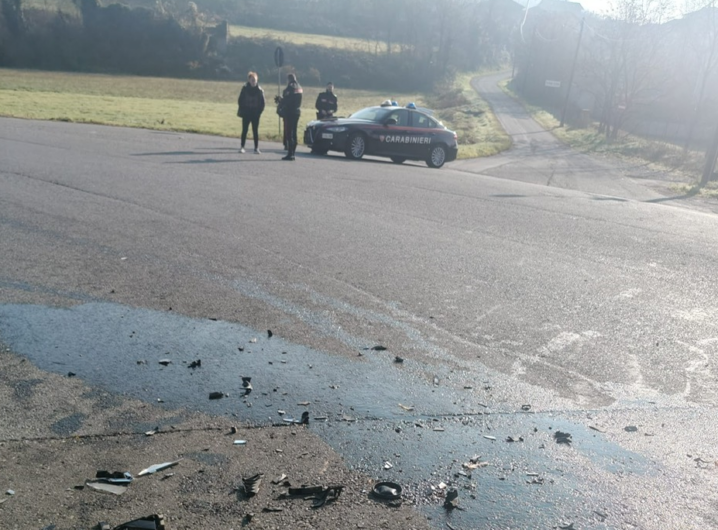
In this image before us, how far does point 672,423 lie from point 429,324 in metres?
2.15

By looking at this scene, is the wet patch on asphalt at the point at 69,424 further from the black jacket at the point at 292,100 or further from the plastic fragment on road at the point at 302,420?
the black jacket at the point at 292,100

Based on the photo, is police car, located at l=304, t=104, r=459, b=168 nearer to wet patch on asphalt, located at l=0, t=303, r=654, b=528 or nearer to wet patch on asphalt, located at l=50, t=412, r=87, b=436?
wet patch on asphalt, located at l=0, t=303, r=654, b=528

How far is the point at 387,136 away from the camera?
21.5 m

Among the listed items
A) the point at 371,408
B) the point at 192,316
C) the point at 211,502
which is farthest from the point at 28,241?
the point at 211,502

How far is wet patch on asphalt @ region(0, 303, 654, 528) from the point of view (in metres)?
3.51

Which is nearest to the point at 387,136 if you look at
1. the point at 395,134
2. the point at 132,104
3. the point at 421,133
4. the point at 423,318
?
the point at 395,134

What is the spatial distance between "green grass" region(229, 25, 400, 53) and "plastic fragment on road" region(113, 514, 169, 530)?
101m

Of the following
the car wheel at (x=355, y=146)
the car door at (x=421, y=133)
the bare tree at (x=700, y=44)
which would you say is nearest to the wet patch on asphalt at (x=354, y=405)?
the car wheel at (x=355, y=146)

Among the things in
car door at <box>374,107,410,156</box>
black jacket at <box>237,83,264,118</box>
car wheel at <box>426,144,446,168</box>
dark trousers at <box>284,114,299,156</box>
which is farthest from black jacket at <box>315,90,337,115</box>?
dark trousers at <box>284,114,299,156</box>

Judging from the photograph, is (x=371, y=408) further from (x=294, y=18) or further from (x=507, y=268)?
(x=294, y=18)

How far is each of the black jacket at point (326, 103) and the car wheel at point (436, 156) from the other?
11.0 ft

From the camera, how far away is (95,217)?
9375 mm

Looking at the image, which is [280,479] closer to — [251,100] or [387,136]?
[251,100]

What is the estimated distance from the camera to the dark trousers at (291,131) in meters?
17.4
